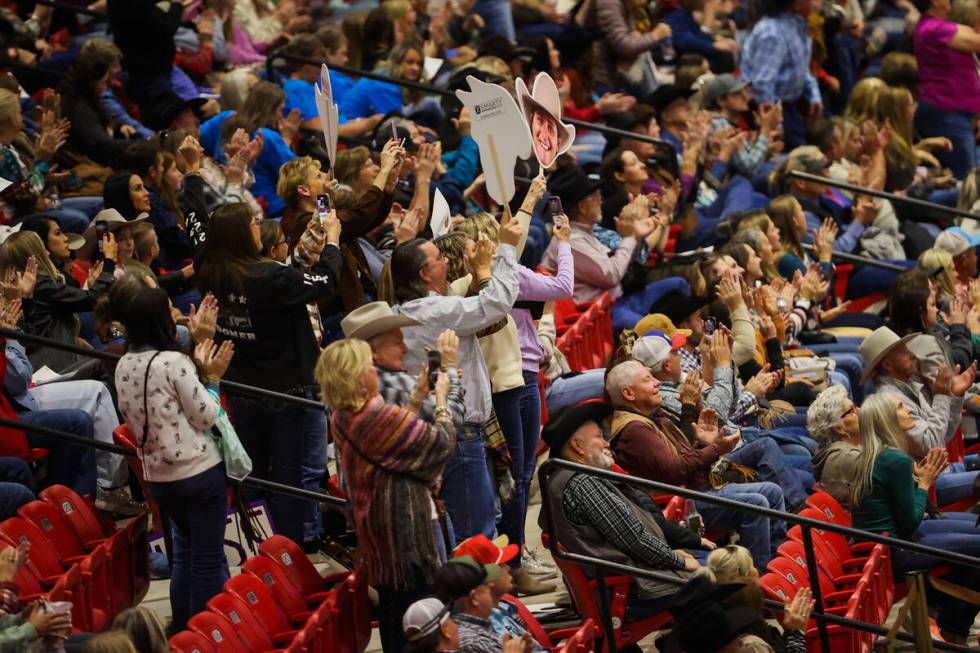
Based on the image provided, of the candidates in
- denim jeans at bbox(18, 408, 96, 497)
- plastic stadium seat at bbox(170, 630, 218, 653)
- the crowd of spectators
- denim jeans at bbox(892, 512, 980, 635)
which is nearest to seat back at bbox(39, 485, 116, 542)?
the crowd of spectators

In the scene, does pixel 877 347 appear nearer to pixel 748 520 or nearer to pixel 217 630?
pixel 748 520

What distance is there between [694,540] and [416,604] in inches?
69.5

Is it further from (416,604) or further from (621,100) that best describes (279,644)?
(621,100)

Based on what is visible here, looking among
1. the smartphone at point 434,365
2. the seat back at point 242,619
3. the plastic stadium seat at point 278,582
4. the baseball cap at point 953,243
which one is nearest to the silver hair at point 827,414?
the smartphone at point 434,365

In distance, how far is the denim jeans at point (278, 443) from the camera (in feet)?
25.4

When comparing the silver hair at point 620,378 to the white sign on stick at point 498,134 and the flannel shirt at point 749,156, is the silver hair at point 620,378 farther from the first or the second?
the flannel shirt at point 749,156

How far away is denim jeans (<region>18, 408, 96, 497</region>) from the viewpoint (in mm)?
8008

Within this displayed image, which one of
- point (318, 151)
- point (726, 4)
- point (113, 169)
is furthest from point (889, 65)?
point (113, 169)

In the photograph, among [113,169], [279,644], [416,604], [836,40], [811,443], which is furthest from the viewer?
[836,40]

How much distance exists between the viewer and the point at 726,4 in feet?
54.6

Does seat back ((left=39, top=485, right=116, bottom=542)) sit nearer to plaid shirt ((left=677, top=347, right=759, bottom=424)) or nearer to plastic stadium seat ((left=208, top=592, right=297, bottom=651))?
plastic stadium seat ((left=208, top=592, right=297, bottom=651))

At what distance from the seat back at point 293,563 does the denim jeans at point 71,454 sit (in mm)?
1380

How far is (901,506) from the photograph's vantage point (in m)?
8.00

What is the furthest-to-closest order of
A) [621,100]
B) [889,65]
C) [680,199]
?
[889,65] < [621,100] < [680,199]
